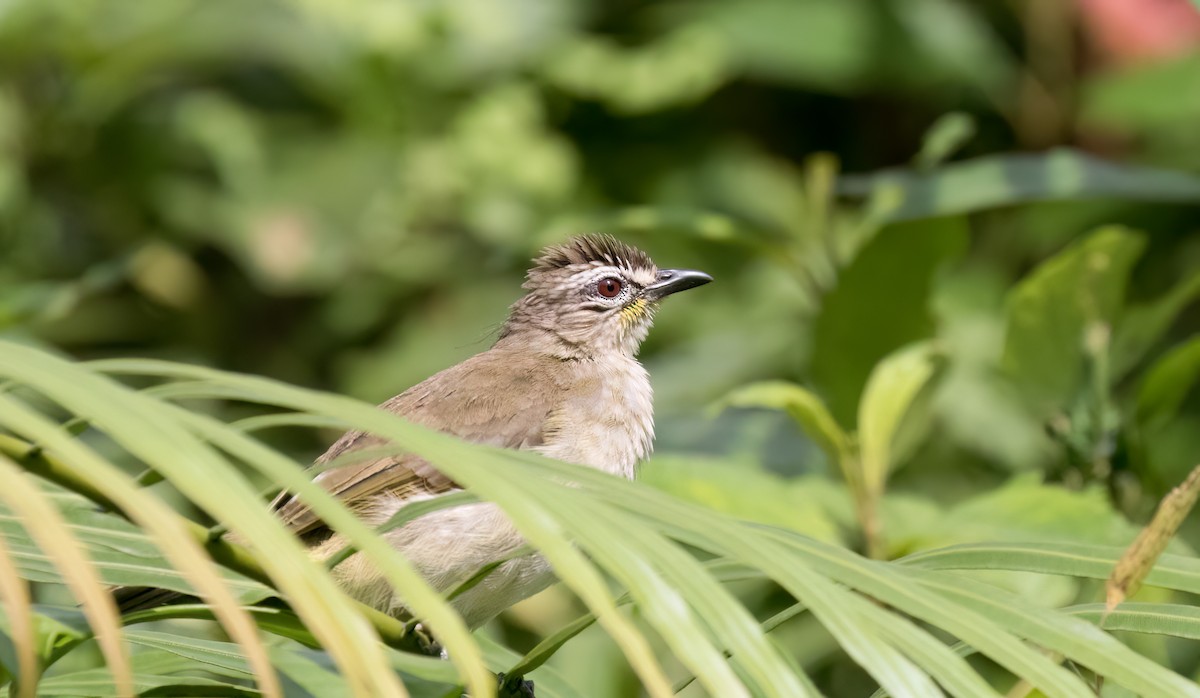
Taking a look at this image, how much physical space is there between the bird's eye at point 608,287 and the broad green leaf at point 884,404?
117 centimetres

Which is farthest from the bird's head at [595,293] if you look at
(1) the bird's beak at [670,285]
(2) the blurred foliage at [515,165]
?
(2) the blurred foliage at [515,165]

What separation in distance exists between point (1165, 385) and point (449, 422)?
5.86ft

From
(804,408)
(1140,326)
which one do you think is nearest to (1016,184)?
(1140,326)

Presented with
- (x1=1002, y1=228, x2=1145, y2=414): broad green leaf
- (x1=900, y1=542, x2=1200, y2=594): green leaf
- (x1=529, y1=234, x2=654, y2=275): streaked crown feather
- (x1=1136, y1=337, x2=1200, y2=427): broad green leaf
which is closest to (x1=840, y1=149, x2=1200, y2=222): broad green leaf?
(x1=1002, y1=228, x2=1145, y2=414): broad green leaf

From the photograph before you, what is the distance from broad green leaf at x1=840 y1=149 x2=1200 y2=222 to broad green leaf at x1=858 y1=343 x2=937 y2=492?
0.54 meters

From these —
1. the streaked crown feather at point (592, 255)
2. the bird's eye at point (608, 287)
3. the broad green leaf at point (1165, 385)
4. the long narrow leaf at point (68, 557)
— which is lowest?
the long narrow leaf at point (68, 557)

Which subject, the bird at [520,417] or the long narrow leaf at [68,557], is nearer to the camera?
the long narrow leaf at [68,557]

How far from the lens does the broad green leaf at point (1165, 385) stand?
11.3ft

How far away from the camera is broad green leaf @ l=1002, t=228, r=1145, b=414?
3506 mm

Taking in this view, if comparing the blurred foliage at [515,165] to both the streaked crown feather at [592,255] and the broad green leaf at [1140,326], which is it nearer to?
the streaked crown feather at [592,255]

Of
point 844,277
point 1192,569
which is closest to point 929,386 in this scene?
point 844,277

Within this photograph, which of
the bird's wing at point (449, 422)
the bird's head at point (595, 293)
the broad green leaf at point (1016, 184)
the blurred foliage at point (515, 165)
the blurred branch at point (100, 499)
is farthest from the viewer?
the blurred foliage at point (515, 165)

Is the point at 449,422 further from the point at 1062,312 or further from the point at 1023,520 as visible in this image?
the point at 1062,312

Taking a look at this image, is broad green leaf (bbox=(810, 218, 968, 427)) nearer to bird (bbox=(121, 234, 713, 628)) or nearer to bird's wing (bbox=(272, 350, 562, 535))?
bird (bbox=(121, 234, 713, 628))
